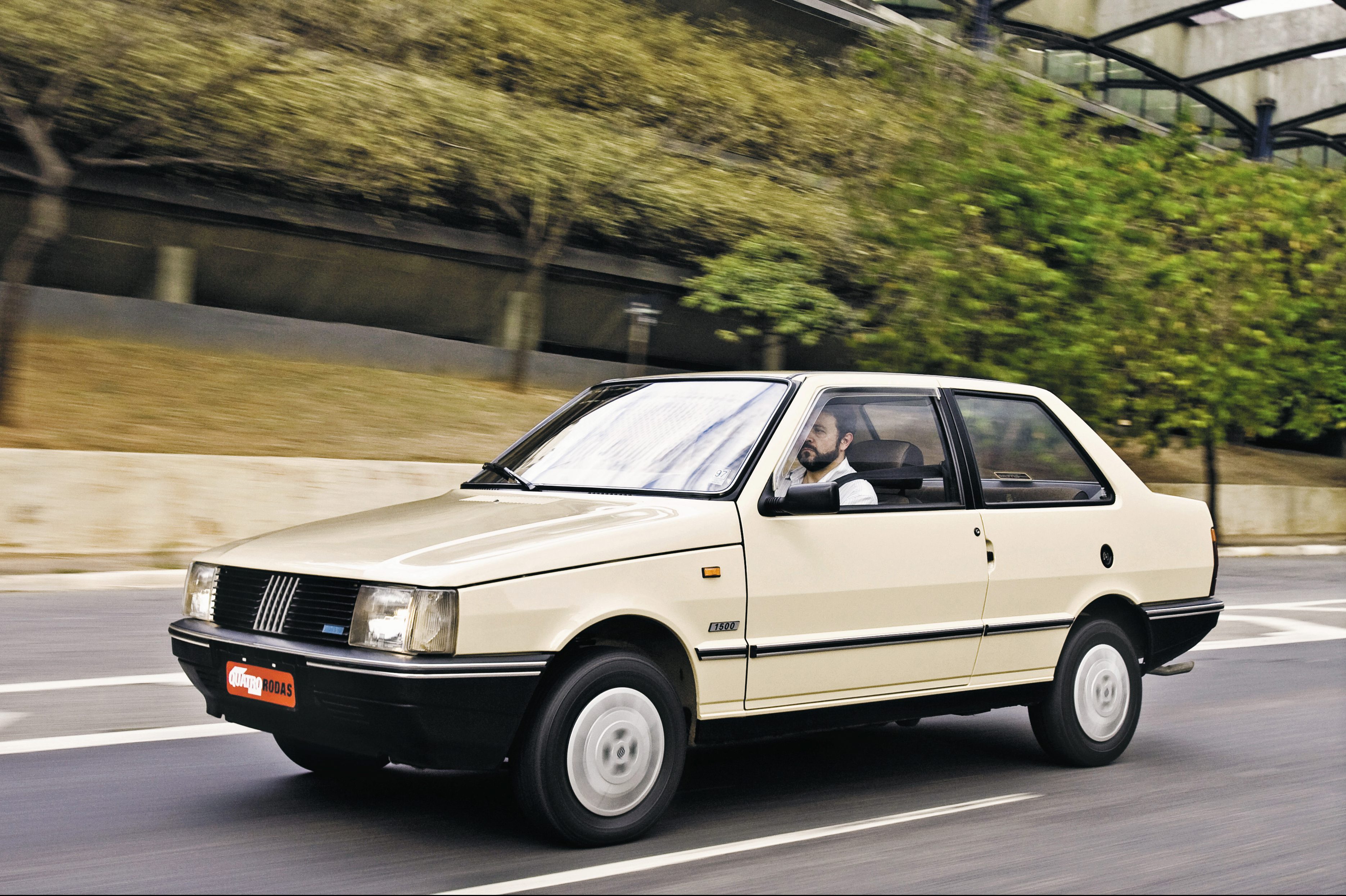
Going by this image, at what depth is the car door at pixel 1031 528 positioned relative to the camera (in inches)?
222

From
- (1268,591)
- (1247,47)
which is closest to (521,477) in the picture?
(1268,591)

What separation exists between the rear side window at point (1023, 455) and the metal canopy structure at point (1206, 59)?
3125 centimetres

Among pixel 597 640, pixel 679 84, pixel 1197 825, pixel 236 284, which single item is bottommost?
pixel 1197 825

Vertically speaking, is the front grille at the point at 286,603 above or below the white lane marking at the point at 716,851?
above

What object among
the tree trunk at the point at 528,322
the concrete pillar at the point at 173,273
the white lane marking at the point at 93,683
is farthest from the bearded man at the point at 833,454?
the concrete pillar at the point at 173,273

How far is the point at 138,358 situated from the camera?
2098 cm

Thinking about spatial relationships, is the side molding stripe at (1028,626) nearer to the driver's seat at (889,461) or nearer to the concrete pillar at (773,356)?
the driver's seat at (889,461)

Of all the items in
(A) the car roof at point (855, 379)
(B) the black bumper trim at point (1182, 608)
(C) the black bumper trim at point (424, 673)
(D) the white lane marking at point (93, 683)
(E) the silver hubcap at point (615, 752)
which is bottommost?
(D) the white lane marking at point (93, 683)

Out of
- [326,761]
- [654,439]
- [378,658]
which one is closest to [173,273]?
[326,761]

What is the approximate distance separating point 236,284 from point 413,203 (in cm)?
389

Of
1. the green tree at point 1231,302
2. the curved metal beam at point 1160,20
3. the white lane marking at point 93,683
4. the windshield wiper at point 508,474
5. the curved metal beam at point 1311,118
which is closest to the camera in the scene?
the windshield wiper at point 508,474

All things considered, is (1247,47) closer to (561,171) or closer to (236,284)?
(561,171)

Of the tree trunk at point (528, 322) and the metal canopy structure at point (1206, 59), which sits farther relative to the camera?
the metal canopy structure at point (1206, 59)

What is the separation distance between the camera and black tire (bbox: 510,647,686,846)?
4223 millimetres
